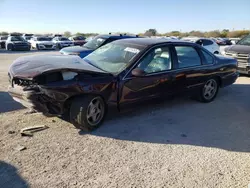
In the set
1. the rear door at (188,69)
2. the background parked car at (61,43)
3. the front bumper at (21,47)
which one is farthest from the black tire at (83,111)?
the background parked car at (61,43)

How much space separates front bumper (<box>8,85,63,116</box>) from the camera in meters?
3.99

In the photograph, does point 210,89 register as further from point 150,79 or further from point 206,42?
point 206,42

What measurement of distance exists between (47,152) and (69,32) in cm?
8631

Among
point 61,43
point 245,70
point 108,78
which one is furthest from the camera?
point 61,43

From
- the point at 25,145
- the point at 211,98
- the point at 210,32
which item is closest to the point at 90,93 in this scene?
the point at 25,145

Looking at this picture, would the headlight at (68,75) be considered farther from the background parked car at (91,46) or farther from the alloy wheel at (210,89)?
the background parked car at (91,46)

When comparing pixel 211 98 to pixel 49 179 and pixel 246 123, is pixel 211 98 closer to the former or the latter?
pixel 246 123

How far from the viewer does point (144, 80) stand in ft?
16.1

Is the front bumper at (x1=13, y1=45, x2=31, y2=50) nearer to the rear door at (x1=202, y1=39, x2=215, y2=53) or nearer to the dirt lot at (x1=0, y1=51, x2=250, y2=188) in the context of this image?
the rear door at (x1=202, y1=39, x2=215, y2=53)

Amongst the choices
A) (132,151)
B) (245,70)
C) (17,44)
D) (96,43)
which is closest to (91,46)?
(96,43)

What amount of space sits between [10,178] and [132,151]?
5.41 ft

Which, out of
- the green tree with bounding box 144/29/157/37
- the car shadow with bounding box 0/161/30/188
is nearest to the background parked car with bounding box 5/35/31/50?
the car shadow with bounding box 0/161/30/188

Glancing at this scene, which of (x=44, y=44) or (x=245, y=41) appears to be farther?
(x=44, y=44)

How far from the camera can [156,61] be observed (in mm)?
5223
